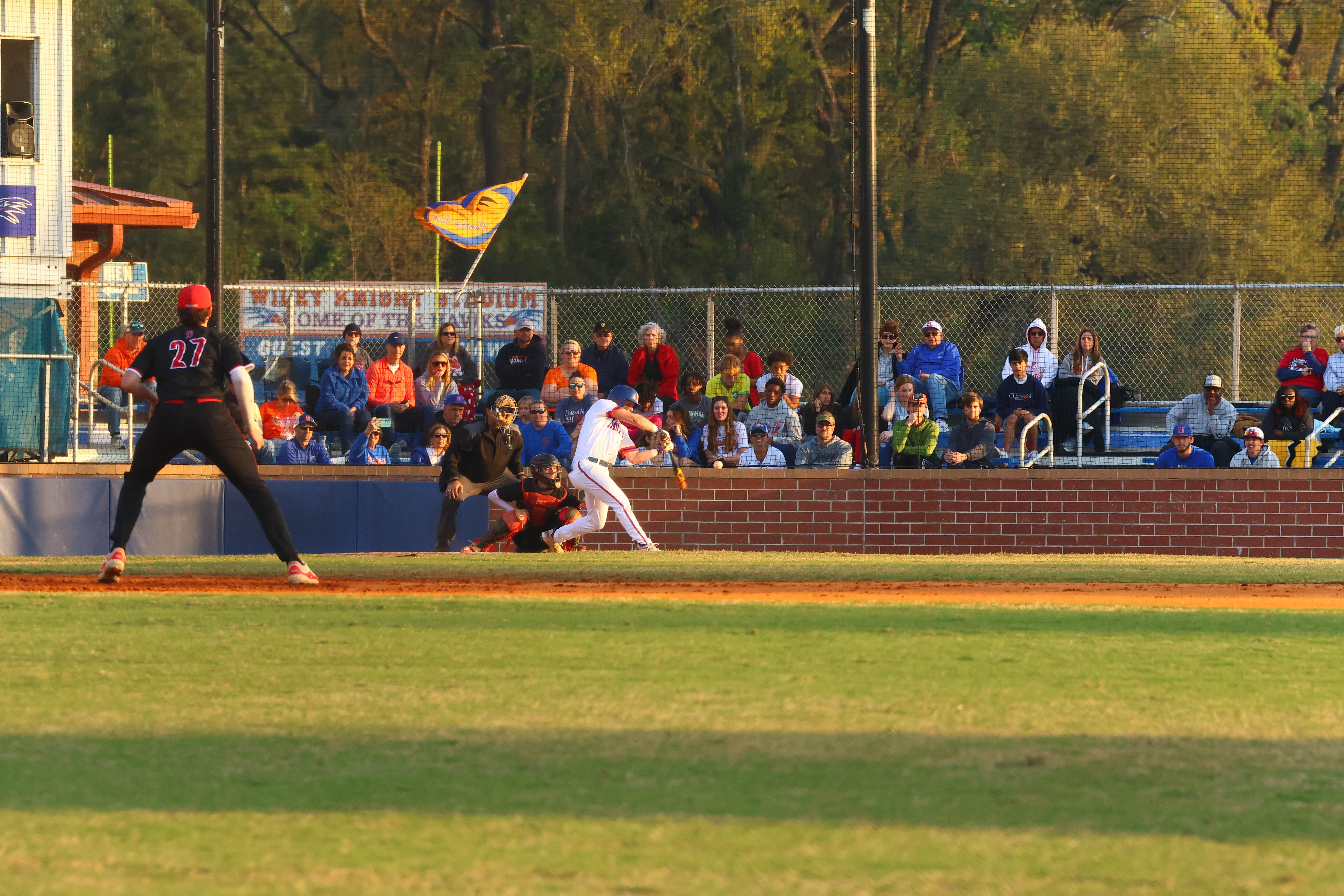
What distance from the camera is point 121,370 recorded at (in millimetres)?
16172

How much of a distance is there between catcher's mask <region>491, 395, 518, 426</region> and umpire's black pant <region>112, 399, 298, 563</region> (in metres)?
4.68

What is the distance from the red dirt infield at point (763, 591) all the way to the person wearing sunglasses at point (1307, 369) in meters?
5.32

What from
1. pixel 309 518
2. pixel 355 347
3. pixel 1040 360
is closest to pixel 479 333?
pixel 355 347

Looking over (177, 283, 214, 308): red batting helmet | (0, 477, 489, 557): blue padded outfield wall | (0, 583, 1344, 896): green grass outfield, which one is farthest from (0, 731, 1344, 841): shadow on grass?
(0, 477, 489, 557): blue padded outfield wall

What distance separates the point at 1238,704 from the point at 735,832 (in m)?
2.74

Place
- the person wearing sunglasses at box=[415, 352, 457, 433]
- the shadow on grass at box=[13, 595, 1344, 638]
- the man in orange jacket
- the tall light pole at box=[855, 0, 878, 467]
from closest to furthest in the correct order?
1. the shadow on grass at box=[13, 595, 1344, 638]
2. the tall light pole at box=[855, 0, 878, 467]
3. the man in orange jacket
4. the person wearing sunglasses at box=[415, 352, 457, 433]

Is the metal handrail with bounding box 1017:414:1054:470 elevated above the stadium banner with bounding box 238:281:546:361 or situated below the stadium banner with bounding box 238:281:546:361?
below

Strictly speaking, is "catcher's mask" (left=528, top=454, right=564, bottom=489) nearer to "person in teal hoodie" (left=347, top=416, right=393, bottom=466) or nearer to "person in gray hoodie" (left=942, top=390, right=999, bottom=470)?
"person in teal hoodie" (left=347, top=416, right=393, bottom=466)

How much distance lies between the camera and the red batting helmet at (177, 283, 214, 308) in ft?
31.3

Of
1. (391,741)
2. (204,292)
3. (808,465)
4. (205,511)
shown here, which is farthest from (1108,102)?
(391,741)

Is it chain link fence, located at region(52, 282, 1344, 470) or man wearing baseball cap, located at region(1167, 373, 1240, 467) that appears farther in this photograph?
chain link fence, located at region(52, 282, 1344, 470)

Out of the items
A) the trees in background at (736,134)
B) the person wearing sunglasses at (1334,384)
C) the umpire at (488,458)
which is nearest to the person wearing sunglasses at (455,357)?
the umpire at (488,458)

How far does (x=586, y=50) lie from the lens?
124 ft

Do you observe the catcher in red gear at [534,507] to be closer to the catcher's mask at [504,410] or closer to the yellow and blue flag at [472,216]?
the catcher's mask at [504,410]
